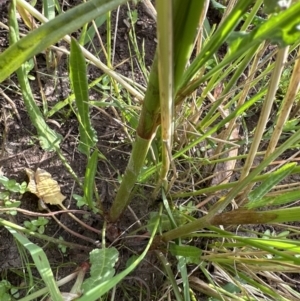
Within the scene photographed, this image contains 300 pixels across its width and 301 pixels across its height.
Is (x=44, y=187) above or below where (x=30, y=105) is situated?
below

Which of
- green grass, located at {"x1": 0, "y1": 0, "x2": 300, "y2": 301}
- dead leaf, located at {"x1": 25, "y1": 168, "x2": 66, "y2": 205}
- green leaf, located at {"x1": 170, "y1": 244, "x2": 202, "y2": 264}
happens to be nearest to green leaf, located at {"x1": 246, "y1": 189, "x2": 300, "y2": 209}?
green grass, located at {"x1": 0, "y1": 0, "x2": 300, "y2": 301}

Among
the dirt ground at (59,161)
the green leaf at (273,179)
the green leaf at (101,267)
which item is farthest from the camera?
the dirt ground at (59,161)

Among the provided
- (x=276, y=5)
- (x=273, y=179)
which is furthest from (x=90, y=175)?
(x=276, y=5)

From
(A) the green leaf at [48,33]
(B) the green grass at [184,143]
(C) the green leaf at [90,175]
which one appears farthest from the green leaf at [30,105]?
(A) the green leaf at [48,33]

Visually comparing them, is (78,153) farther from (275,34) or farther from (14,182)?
(275,34)

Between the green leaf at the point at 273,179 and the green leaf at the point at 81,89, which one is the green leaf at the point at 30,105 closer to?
the green leaf at the point at 81,89

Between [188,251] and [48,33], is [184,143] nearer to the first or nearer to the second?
[188,251]

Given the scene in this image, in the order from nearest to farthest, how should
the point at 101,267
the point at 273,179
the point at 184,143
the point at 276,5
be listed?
the point at 276,5 → the point at 273,179 → the point at 101,267 → the point at 184,143

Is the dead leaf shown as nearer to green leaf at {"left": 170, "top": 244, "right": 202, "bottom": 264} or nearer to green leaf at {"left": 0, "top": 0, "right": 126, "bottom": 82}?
green leaf at {"left": 170, "top": 244, "right": 202, "bottom": 264}
